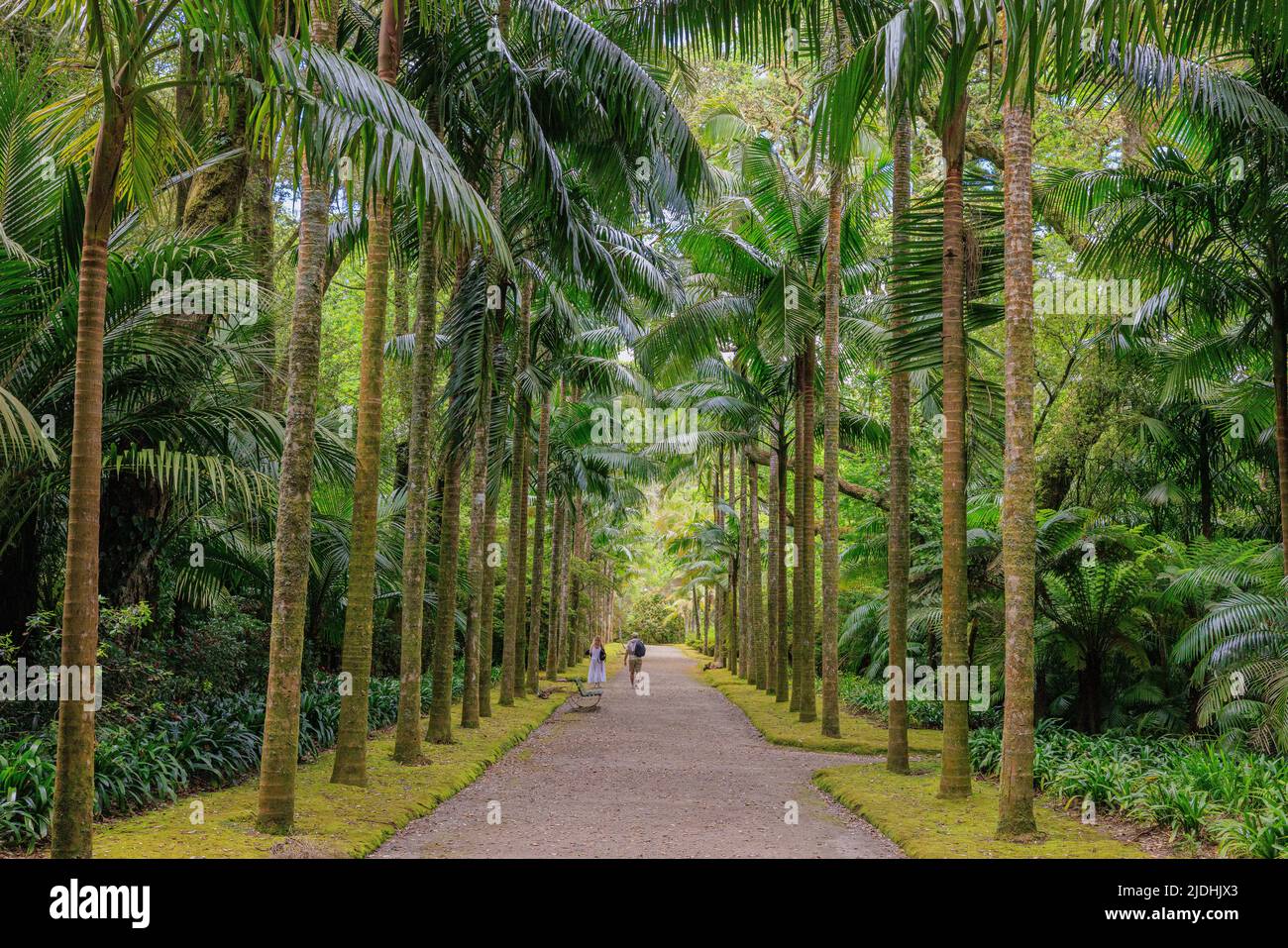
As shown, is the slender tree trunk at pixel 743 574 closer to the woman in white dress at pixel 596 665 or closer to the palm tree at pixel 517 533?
the woman in white dress at pixel 596 665

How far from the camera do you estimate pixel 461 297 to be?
49.0 feet

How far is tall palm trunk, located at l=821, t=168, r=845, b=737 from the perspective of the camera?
15.5 metres

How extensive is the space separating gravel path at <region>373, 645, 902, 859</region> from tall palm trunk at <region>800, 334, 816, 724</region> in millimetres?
1356

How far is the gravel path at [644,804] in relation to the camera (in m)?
8.14

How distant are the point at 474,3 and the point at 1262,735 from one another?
1191 centimetres

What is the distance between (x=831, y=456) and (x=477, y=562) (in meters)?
5.92

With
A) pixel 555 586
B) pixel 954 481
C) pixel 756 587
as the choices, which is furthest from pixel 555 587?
pixel 954 481

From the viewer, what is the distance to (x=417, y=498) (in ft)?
39.1

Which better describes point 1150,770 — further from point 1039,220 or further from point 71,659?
point 1039,220

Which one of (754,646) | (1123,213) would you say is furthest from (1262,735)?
(754,646)

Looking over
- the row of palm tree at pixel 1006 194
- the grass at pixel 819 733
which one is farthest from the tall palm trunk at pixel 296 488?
the grass at pixel 819 733

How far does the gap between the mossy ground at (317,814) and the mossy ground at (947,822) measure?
4252mm

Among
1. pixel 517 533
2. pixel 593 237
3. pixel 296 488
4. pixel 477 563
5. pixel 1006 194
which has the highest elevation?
pixel 593 237

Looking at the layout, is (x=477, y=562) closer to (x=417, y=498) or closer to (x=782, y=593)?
(x=417, y=498)
